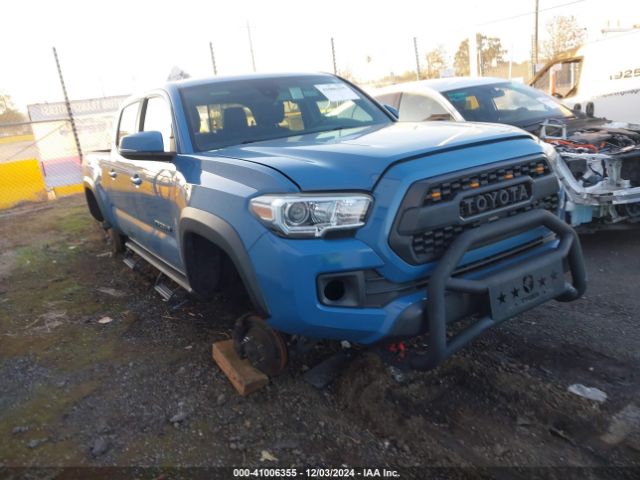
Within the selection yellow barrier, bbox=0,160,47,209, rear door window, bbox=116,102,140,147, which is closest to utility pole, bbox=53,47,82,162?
yellow barrier, bbox=0,160,47,209

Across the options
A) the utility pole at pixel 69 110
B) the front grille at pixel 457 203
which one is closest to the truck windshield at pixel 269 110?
the front grille at pixel 457 203

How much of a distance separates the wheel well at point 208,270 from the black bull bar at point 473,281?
1.36 meters

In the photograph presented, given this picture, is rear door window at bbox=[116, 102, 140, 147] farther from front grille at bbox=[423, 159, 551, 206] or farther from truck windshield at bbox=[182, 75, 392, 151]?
front grille at bbox=[423, 159, 551, 206]

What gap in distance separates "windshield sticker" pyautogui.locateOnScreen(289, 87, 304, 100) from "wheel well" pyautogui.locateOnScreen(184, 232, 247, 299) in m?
1.39

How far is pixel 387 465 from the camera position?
2.49 metres

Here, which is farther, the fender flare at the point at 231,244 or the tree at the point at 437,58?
the tree at the point at 437,58

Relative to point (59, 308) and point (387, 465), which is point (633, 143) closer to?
point (387, 465)

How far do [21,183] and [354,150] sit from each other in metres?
10.8

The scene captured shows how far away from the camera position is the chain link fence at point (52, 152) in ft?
37.4

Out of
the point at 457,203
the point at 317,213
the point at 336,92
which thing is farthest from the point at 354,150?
the point at 336,92

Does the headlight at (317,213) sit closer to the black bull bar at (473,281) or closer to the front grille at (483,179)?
the front grille at (483,179)

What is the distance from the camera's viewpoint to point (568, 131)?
19.8 feet

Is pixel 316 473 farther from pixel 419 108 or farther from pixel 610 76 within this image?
pixel 610 76

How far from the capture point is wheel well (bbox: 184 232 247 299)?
3428mm
